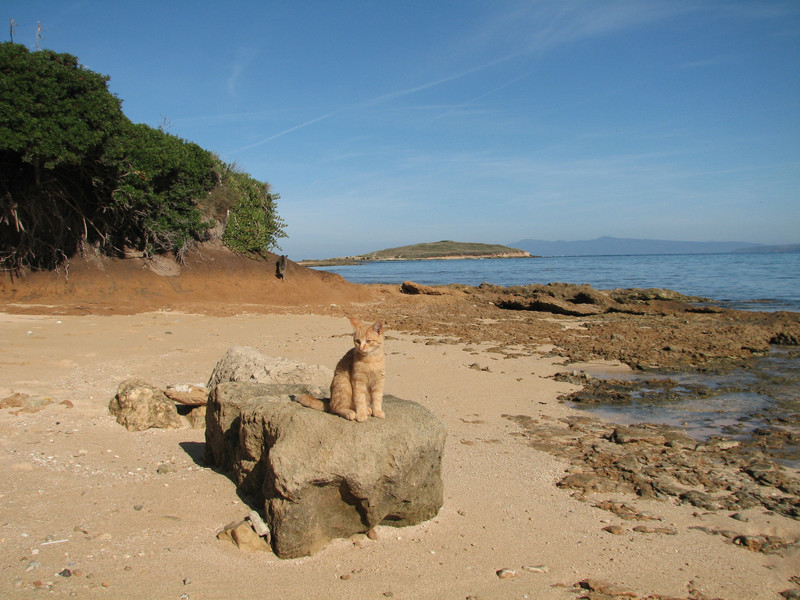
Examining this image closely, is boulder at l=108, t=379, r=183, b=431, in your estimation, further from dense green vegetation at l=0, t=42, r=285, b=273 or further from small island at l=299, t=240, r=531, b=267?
small island at l=299, t=240, r=531, b=267

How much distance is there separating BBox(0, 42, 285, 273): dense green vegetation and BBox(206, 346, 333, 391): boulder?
9.76 m

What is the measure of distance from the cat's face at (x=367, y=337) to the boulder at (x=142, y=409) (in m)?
3.05

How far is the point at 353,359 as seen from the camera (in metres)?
4.32

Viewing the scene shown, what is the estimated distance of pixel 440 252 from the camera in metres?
99.8

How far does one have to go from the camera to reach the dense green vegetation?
12844 millimetres

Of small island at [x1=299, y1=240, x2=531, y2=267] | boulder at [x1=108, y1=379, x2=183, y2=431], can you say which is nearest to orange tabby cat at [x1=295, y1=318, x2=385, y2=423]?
boulder at [x1=108, y1=379, x2=183, y2=431]

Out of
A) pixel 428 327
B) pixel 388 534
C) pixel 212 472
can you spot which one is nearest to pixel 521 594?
pixel 388 534

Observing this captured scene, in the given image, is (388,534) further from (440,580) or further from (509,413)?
(509,413)

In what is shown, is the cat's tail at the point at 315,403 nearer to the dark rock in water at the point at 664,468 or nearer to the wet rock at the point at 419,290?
the dark rock in water at the point at 664,468

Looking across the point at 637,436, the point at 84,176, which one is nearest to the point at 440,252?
the point at 84,176

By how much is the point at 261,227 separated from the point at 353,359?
17.4 m

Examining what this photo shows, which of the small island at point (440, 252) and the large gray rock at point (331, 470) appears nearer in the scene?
the large gray rock at point (331, 470)

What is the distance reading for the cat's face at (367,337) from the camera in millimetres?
4211

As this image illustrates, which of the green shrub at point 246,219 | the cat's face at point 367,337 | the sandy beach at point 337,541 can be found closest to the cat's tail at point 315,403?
the cat's face at point 367,337
